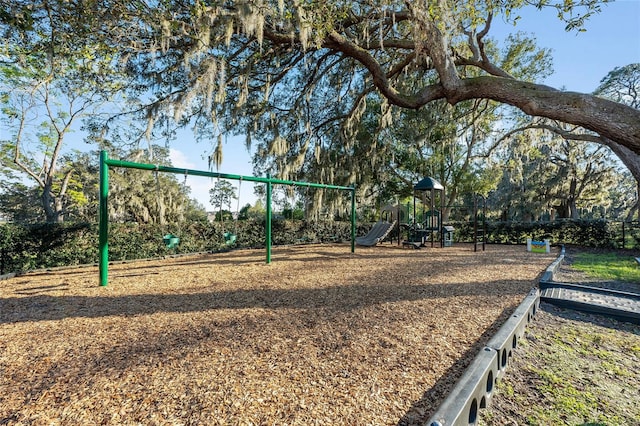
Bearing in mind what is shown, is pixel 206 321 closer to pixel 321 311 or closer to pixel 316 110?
pixel 321 311

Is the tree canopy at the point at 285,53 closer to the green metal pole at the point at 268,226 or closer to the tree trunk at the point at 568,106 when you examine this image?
the tree trunk at the point at 568,106

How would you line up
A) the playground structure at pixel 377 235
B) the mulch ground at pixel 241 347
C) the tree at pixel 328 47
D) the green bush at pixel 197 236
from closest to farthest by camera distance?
the mulch ground at pixel 241 347 → the tree at pixel 328 47 → the green bush at pixel 197 236 → the playground structure at pixel 377 235

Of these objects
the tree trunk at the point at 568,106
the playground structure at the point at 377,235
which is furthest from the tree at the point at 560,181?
the tree trunk at the point at 568,106

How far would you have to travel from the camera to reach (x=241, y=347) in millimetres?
2098

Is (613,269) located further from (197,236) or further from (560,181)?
(560,181)

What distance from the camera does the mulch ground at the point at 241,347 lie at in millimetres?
1441

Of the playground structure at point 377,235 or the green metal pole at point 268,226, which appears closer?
the green metal pole at point 268,226

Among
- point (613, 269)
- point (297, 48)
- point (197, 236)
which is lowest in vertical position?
point (613, 269)

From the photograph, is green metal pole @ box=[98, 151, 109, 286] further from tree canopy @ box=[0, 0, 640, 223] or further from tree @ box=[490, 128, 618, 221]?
tree @ box=[490, 128, 618, 221]

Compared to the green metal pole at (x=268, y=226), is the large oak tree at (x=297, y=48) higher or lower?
higher

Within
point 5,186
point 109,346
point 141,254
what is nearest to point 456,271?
point 109,346

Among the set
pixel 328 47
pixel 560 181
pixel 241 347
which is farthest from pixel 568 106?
pixel 560 181

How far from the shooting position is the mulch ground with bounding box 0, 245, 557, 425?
4.73 ft

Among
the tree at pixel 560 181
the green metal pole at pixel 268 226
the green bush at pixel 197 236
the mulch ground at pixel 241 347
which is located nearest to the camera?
the mulch ground at pixel 241 347
